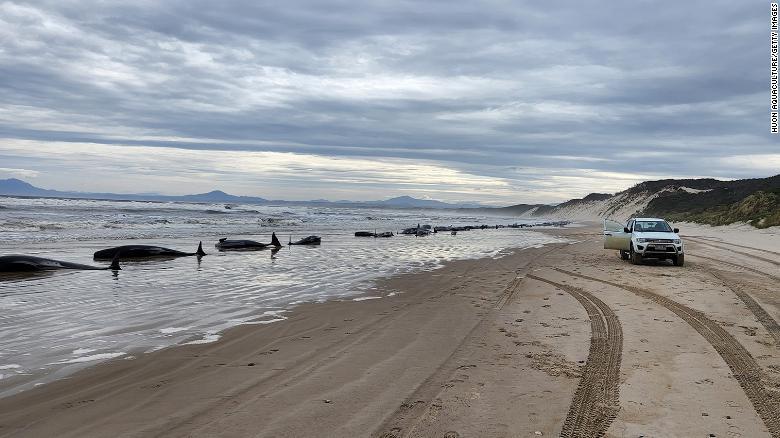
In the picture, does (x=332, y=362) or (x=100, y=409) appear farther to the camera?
(x=332, y=362)

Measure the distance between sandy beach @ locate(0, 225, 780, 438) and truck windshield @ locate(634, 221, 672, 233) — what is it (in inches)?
343

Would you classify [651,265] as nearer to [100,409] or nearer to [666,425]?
[666,425]

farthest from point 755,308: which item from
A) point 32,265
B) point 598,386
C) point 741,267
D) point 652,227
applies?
point 32,265

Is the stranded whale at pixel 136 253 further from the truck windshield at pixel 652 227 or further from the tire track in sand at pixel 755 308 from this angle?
the tire track in sand at pixel 755 308

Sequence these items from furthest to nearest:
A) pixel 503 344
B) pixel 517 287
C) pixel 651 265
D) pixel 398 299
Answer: pixel 651 265 → pixel 517 287 → pixel 398 299 → pixel 503 344

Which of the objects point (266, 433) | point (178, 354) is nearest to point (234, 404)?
point (266, 433)

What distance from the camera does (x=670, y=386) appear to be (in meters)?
5.38

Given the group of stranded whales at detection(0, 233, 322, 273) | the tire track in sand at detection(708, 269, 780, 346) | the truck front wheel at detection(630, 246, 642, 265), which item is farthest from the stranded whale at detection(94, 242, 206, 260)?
the tire track in sand at detection(708, 269, 780, 346)

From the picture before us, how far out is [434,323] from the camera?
8617 mm

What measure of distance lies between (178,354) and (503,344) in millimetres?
4319

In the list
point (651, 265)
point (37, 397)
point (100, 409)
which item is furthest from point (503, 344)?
point (651, 265)

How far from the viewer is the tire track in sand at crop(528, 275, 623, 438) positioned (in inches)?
174

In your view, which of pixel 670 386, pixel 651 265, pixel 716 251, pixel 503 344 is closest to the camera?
pixel 670 386

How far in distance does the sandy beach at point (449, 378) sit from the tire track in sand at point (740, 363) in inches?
0.8
